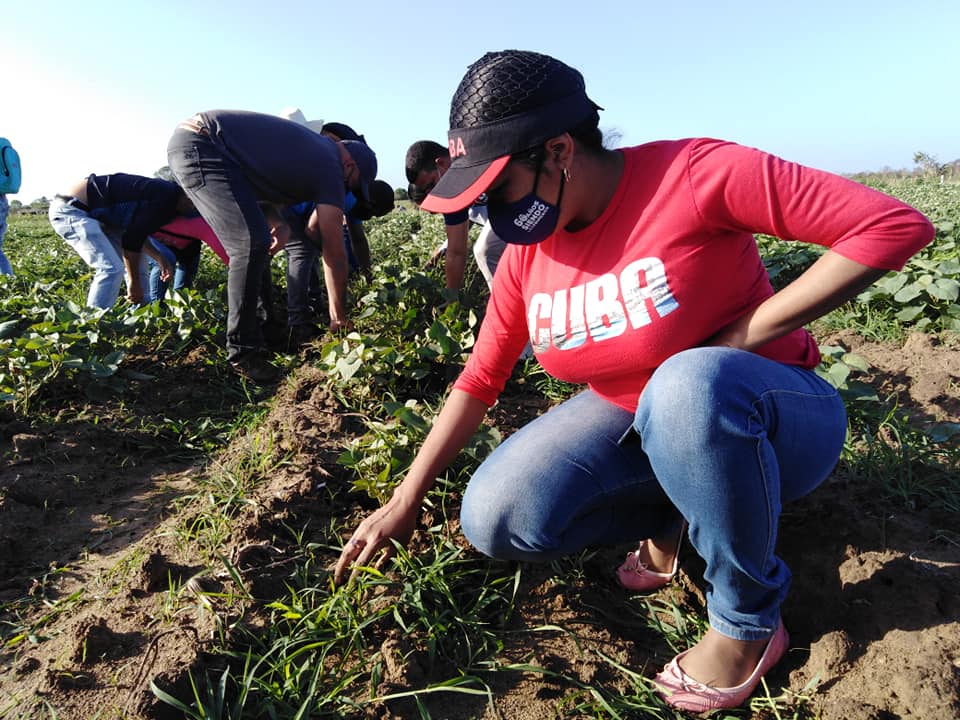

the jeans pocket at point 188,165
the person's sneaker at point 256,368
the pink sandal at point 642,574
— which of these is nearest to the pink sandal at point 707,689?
A: the pink sandal at point 642,574

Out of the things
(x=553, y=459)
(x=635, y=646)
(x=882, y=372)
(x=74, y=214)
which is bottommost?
(x=882, y=372)

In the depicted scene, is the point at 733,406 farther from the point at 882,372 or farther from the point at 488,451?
the point at 882,372

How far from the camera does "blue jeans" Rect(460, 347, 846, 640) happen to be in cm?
128

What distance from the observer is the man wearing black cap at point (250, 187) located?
3443mm

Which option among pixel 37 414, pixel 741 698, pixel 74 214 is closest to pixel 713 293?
pixel 741 698

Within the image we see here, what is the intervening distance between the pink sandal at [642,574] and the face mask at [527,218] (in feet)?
2.81

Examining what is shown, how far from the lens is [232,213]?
3455 millimetres

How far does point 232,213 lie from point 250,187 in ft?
0.66

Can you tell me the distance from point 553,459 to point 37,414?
252 cm

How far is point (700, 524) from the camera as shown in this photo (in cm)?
133

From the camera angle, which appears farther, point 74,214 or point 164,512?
point 74,214

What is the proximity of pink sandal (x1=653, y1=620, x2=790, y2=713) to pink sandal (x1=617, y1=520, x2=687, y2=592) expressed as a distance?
333 millimetres

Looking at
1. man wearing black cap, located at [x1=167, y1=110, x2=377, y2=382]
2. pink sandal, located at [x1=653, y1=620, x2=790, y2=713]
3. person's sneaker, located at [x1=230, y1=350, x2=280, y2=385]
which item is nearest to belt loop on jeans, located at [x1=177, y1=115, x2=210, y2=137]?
man wearing black cap, located at [x1=167, y1=110, x2=377, y2=382]

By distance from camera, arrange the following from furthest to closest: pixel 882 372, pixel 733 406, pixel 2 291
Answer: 1. pixel 2 291
2. pixel 882 372
3. pixel 733 406
